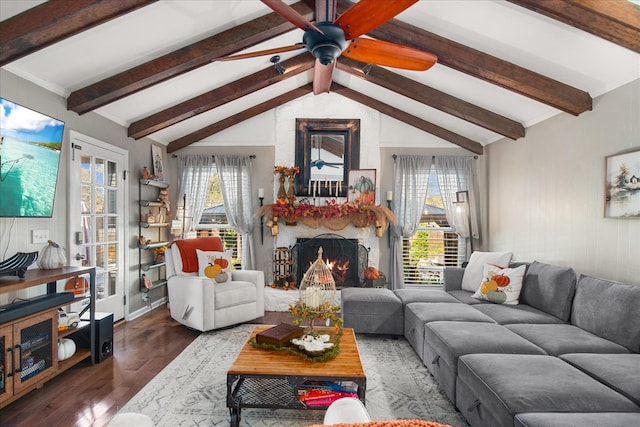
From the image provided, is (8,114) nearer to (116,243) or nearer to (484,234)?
(116,243)

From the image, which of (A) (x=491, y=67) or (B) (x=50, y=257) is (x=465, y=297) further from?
(B) (x=50, y=257)

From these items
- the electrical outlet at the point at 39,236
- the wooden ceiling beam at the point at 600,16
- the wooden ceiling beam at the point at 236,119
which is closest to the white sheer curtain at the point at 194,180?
the wooden ceiling beam at the point at 236,119

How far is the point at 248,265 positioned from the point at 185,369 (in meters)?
2.52

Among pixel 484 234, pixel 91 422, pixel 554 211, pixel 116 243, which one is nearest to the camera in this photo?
pixel 91 422

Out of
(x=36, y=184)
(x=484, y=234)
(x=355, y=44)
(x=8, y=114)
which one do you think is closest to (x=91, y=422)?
(x=36, y=184)

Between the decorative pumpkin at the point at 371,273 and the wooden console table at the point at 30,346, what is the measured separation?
11.6 feet

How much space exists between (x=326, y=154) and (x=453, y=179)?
79.4 inches

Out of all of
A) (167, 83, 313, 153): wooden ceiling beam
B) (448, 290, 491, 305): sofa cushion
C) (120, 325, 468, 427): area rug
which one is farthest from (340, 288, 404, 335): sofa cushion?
(167, 83, 313, 153): wooden ceiling beam

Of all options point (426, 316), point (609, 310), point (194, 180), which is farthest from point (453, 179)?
point (194, 180)

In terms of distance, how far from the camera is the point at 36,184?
9.08 ft

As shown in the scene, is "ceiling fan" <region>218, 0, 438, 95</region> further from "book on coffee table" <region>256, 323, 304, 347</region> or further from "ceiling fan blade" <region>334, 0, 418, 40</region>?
"book on coffee table" <region>256, 323, 304, 347</region>

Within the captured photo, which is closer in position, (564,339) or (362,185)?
(564,339)

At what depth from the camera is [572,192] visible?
3.50 metres

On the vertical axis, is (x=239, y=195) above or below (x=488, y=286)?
above
